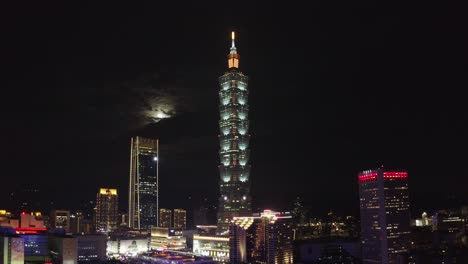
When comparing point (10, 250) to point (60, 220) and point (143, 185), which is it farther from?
point (143, 185)

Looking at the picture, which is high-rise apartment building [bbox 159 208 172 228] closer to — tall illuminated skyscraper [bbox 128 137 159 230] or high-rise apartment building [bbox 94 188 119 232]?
tall illuminated skyscraper [bbox 128 137 159 230]

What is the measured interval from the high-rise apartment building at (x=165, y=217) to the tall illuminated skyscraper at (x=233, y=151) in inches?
1765

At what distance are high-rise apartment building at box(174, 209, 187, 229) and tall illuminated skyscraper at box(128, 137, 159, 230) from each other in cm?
1035

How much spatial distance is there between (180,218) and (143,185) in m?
17.1

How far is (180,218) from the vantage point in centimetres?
13012

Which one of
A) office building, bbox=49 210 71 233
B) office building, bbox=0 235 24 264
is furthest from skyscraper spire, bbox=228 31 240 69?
office building, bbox=0 235 24 264

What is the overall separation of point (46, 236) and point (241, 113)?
124ft

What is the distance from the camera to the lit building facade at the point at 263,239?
6406 centimetres

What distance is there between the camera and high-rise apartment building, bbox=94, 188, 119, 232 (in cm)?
12231

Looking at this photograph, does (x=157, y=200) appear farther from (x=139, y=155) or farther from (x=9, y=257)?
(x=9, y=257)

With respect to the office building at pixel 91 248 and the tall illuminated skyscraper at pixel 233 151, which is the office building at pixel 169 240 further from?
the office building at pixel 91 248

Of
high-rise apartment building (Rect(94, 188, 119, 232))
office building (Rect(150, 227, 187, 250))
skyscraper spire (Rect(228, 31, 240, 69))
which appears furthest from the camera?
high-rise apartment building (Rect(94, 188, 119, 232))

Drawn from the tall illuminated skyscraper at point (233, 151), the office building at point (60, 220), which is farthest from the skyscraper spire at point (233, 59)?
the office building at point (60, 220)

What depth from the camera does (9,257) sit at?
49594mm
